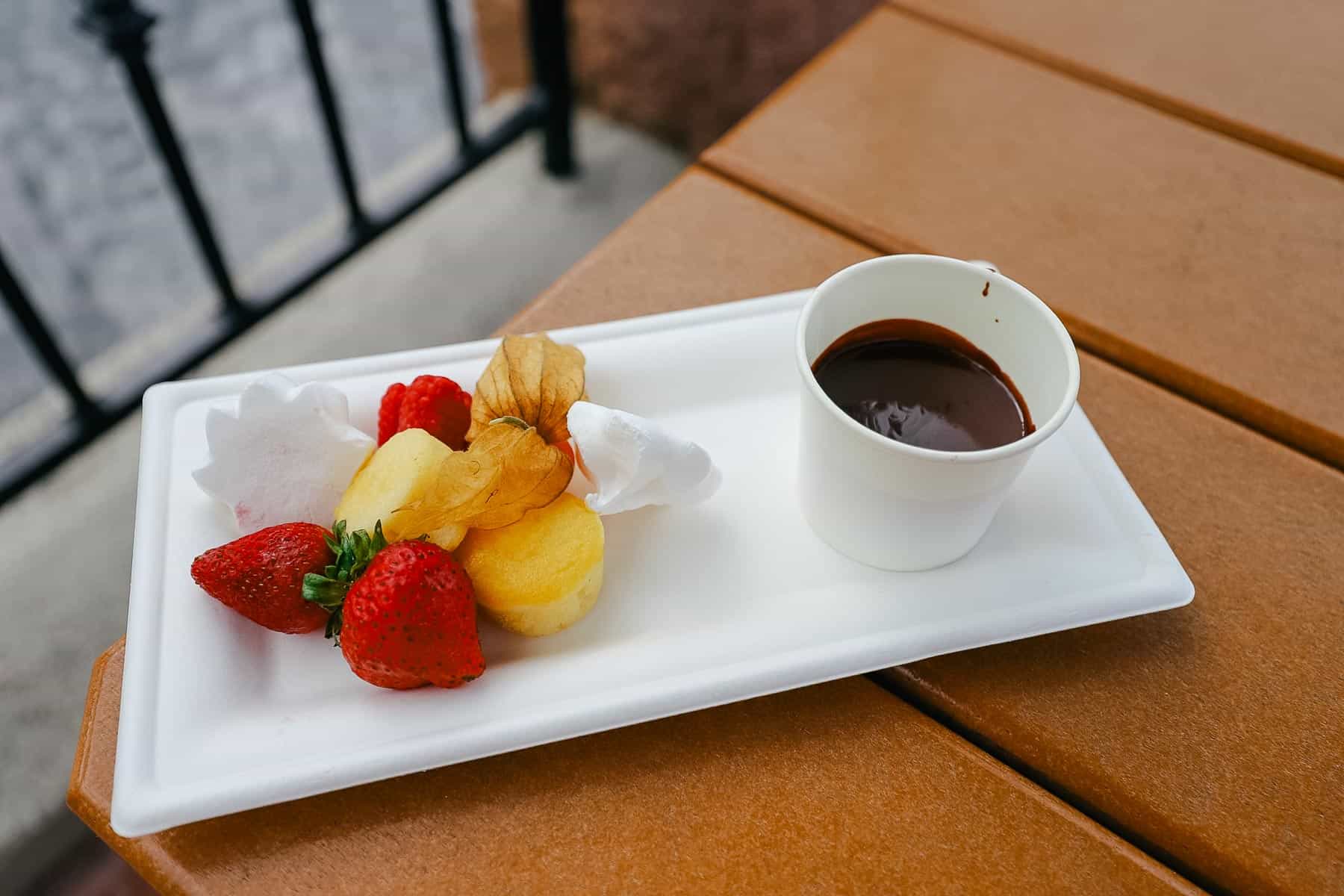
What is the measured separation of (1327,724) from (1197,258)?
569 mm

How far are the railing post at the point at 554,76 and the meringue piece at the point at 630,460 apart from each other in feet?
4.98

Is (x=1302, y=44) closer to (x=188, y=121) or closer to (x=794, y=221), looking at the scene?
(x=794, y=221)

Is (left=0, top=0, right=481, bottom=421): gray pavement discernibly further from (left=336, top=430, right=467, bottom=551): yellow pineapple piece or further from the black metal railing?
(left=336, top=430, right=467, bottom=551): yellow pineapple piece

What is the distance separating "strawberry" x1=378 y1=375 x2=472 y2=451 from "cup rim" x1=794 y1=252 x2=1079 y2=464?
0.29m

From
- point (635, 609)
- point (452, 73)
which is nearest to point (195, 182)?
point (452, 73)

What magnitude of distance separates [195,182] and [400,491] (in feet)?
3.94

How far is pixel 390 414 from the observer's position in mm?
820

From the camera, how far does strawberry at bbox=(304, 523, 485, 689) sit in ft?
2.19

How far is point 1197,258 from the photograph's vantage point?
1.12 meters

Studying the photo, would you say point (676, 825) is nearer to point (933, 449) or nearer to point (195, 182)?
point (933, 449)

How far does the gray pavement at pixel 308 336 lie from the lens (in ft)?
4.75

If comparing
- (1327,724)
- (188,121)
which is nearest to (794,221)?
(1327,724)

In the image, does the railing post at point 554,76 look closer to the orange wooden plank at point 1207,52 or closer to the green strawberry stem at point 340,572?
the orange wooden plank at point 1207,52

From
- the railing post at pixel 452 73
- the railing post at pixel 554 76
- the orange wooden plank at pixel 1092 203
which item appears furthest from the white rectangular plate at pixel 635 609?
the railing post at pixel 554 76
